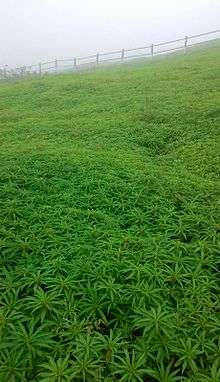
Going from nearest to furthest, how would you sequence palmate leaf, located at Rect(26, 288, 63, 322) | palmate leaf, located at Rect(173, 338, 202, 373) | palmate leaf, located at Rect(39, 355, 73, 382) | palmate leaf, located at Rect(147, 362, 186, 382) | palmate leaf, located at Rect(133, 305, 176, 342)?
palmate leaf, located at Rect(39, 355, 73, 382), palmate leaf, located at Rect(147, 362, 186, 382), palmate leaf, located at Rect(173, 338, 202, 373), palmate leaf, located at Rect(133, 305, 176, 342), palmate leaf, located at Rect(26, 288, 63, 322)

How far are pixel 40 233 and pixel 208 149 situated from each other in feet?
20.2

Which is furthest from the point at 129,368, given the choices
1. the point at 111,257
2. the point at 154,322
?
the point at 111,257

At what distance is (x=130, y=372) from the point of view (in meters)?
4.57

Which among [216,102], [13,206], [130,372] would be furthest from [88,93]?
[130,372]

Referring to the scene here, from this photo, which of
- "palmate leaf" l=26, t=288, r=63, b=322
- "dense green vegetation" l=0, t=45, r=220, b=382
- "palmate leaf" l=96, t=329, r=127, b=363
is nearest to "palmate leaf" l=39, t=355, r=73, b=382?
"dense green vegetation" l=0, t=45, r=220, b=382

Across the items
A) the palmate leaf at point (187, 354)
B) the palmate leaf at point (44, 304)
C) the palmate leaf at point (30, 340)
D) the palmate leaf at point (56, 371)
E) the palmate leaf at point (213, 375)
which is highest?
the palmate leaf at point (44, 304)

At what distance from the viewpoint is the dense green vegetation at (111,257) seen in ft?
15.7

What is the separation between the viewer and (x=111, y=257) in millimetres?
6246

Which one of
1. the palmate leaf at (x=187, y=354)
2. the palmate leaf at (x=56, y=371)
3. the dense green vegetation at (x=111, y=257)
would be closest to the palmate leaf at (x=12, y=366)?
the dense green vegetation at (x=111, y=257)

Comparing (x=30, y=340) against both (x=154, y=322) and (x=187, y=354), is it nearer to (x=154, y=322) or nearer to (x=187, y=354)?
(x=154, y=322)

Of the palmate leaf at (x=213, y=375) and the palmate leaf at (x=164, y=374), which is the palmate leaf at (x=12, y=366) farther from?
the palmate leaf at (x=213, y=375)

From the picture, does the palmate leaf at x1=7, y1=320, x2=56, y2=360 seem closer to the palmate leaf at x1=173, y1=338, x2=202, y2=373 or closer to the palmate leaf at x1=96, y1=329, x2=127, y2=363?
the palmate leaf at x1=96, y1=329, x2=127, y2=363

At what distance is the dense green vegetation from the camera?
15.7 feet

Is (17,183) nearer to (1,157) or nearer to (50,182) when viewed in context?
(50,182)
